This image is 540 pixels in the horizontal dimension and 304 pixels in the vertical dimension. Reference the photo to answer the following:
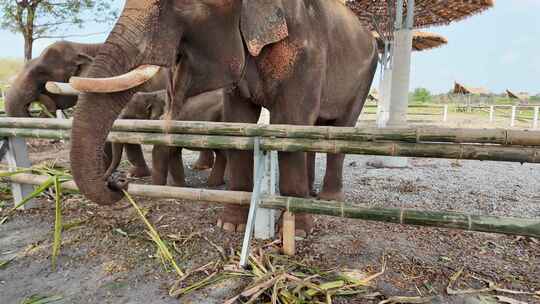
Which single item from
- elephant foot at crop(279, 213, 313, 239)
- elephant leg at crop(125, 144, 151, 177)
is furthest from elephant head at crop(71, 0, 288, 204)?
elephant leg at crop(125, 144, 151, 177)

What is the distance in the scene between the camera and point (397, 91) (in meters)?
6.09

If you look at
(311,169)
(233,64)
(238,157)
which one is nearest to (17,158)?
(238,157)

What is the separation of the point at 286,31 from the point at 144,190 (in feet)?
4.77

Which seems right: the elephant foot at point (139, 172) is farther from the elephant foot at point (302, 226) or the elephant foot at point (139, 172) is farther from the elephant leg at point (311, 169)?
the elephant foot at point (302, 226)

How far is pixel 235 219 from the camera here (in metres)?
2.85

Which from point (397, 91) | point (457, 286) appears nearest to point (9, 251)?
point (457, 286)

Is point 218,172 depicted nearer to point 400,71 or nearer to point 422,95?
point 400,71

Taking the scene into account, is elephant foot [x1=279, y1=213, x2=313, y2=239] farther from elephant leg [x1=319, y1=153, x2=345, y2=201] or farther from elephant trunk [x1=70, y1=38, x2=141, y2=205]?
elephant trunk [x1=70, y1=38, x2=141, y2=205]

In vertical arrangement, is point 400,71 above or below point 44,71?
above

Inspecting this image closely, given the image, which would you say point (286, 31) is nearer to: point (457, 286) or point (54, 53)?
point (457, 286)

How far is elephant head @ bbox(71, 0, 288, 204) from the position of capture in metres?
1.78

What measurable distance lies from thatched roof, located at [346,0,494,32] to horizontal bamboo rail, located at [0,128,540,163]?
8.26 metres

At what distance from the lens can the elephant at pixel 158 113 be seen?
13.1 feet

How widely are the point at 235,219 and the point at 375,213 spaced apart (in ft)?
3.84
